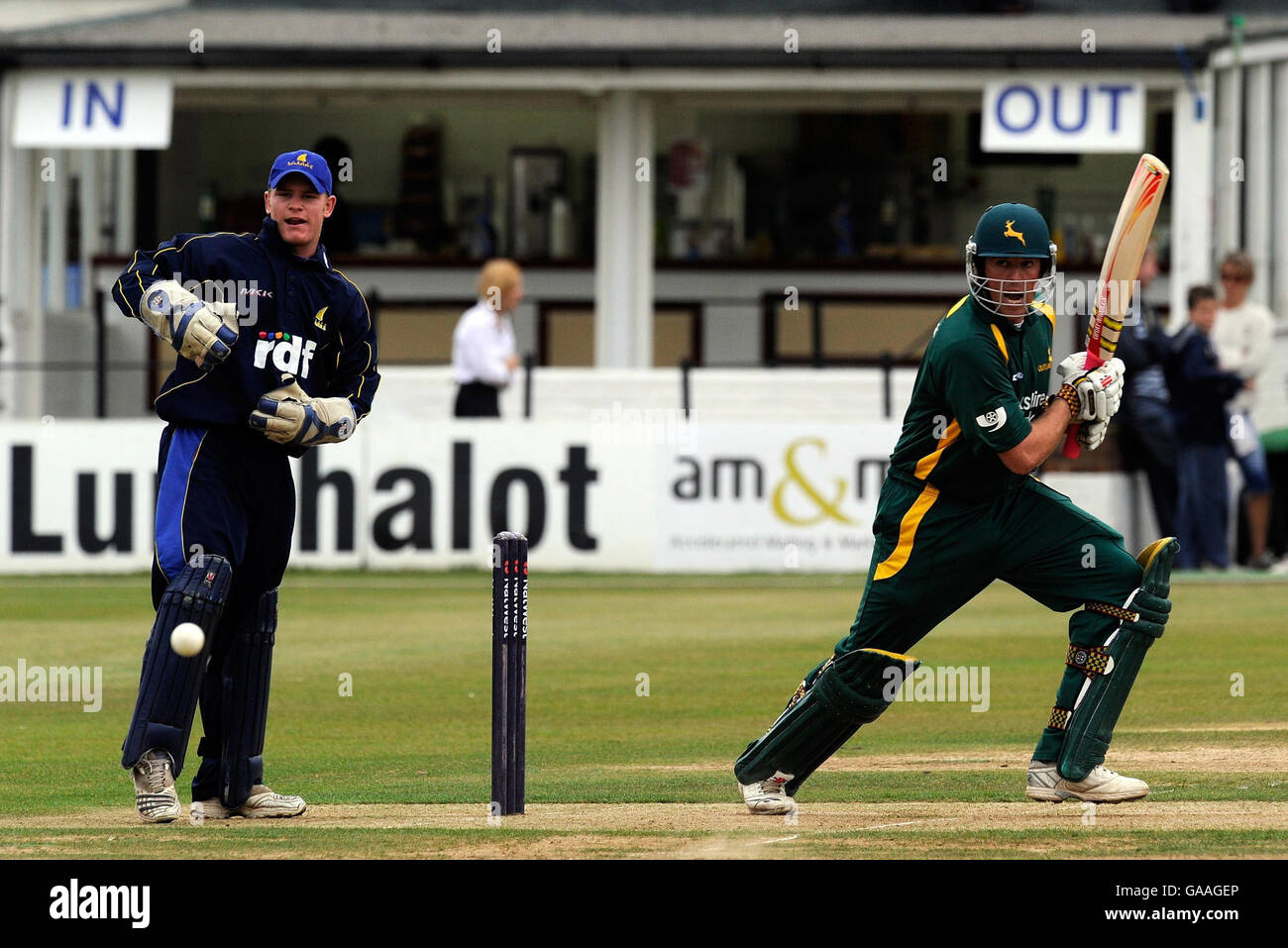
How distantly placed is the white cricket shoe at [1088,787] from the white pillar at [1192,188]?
1544 cm

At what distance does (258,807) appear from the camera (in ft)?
25.7

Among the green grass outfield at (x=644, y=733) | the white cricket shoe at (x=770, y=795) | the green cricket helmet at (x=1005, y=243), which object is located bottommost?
the green grass outfield at (x=644, y=733)

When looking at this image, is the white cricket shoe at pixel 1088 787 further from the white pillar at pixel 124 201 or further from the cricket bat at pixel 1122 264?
the white pillar at pixel 124 201

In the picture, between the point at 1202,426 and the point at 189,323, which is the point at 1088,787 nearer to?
the point at 189,323

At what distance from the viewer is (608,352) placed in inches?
945

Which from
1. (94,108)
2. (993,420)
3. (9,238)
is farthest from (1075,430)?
(9,238)

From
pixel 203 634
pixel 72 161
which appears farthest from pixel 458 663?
pixel 72 161

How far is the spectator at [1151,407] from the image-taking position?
1883cm

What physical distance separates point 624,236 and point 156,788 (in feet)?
55.6

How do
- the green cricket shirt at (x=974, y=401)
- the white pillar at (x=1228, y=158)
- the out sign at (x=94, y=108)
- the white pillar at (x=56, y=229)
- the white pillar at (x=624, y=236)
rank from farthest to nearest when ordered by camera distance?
the white pillar at (x=56, y=229) < the white pillar at (x=624, y=236) < the white pillar at (x=1228, y=158) < the out sign at (x=94, y=108) < the green cricket shirt at (x=974, y=401)

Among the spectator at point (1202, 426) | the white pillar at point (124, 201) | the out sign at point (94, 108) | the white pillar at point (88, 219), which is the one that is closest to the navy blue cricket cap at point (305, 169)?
the spectator at point (1202, 426)

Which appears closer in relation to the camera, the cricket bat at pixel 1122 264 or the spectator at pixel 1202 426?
the cricket bat at pixel 1122 264

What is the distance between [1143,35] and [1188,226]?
222 centimetres
